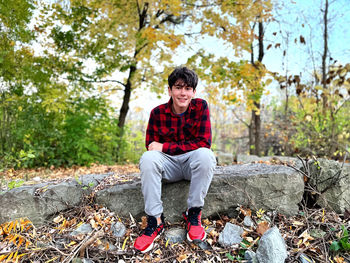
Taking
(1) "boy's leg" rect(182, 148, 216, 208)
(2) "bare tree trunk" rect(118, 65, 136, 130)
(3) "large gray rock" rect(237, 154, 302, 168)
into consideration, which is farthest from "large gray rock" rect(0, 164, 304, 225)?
(2) "bare tree trunk" rect(118, 65, 136, 130)

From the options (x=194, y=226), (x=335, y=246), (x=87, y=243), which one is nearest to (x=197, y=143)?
(x=194, y=226)

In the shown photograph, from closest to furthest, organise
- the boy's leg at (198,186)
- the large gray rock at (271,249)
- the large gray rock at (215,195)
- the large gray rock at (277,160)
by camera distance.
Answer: the large gray rock at (271,249)
the boy's leg at (198,186)
the large gray rock at (215,195)
the large gray rock at (277,160)

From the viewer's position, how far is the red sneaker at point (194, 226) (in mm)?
1790

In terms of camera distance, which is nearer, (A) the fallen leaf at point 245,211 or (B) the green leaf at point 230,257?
(B) the green leaf at point 230,257

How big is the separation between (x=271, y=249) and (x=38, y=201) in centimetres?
185

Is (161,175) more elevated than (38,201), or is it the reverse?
(161,175)

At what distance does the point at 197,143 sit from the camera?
2.00 meters

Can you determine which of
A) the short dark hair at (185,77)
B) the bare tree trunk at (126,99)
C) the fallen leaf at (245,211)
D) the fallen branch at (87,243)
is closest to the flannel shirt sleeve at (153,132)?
the short dark hair at (185,77)

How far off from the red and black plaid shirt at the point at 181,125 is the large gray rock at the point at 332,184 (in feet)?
3.64

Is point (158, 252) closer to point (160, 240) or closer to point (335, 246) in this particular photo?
point (160, 240)

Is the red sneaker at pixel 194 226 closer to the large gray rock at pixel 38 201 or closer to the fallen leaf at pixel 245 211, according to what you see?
the fallen leaf at pixel 245 211

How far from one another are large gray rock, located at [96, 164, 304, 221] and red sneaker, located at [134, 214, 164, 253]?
26cm

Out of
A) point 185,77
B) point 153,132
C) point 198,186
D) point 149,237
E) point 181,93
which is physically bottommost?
point 149,237

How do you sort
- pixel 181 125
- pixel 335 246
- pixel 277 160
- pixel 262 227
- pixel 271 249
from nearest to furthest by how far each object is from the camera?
1. pixel 271 249
2. pixel 335 246
3. pixel 262 227
4. pixel 181 125
5. pixel 277 160
